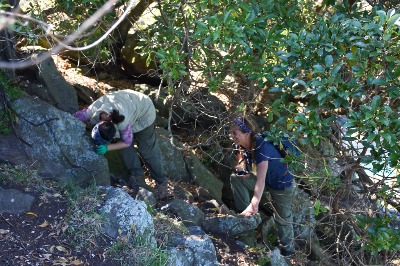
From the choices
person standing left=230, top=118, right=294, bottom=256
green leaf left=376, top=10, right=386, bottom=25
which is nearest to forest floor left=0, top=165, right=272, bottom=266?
person standing left=230, top=118, right=294, bottom=256

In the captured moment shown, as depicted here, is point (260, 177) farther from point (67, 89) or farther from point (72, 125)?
point (67, 89)

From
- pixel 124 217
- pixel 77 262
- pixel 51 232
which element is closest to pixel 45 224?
pixel 51 232

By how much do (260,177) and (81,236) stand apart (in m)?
2.20

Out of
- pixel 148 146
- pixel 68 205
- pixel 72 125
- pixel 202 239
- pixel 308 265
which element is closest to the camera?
pixel 68 205

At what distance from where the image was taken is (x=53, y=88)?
550cm

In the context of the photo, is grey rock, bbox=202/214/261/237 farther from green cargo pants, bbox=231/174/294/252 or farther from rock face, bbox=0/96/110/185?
rock face, bbox=0/96/110/185

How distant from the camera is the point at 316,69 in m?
2.88

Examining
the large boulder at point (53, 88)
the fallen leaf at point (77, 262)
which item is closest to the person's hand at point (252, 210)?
the fallen leaf at point (77, 262)

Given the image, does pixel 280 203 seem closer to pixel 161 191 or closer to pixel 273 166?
pixel 273 166

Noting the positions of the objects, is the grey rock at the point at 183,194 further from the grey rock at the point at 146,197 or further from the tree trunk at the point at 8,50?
the tree trunk at the point at 8,50

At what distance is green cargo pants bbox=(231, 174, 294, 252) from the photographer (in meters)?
4.87

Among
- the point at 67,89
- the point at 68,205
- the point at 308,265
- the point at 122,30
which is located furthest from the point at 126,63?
the point at 308,265

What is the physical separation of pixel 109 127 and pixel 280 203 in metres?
2.56

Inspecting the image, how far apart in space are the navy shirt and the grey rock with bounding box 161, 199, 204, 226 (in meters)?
1.11
